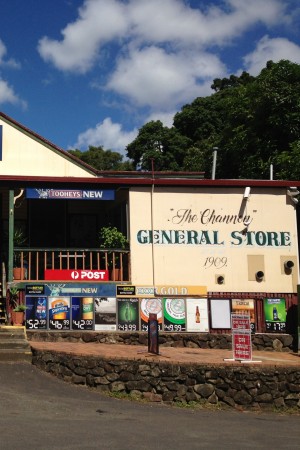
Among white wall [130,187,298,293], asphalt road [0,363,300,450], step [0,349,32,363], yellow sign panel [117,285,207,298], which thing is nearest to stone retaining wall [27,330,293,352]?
yellow sign panel [117,285,207,298]

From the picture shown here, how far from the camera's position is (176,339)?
47.7ft

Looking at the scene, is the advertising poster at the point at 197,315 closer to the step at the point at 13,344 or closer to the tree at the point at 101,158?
the step at the point at 13,344

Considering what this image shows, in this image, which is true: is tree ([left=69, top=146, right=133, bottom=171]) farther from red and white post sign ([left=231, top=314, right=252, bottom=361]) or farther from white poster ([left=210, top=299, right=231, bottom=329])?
red and white post sign ([left=231, top=314, right=252, bottom=361])

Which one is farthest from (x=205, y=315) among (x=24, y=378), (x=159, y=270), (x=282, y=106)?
(x=282, y=106)

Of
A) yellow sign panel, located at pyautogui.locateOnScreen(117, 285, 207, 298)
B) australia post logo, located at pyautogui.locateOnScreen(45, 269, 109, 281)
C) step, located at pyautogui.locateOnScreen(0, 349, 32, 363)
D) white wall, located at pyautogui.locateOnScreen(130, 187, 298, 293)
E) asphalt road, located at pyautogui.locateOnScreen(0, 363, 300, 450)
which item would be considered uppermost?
white wall, located at pyautogui.locateOnScreen(130, 187, 298, 293)

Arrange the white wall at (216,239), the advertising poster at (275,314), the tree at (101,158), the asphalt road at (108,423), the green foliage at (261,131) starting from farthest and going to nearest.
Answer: the tree at (101,158) → the green foliage at (261,131) → the white wall at (216,239) → the advertising poster at (275,314) → the asphalt road at (108,423)

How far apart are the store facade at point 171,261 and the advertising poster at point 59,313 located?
0.09 feet

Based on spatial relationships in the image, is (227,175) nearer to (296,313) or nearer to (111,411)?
(296,313)

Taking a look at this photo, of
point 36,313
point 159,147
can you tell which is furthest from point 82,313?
point 159,147

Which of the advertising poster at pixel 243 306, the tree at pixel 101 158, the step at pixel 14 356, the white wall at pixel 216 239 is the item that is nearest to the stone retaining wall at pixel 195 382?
the step at pixel 14 356

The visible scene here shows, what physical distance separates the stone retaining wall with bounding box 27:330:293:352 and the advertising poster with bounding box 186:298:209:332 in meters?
0.21

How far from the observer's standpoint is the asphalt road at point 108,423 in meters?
7.29

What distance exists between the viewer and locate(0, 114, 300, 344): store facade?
14.7m

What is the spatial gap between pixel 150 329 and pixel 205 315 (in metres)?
3.18
